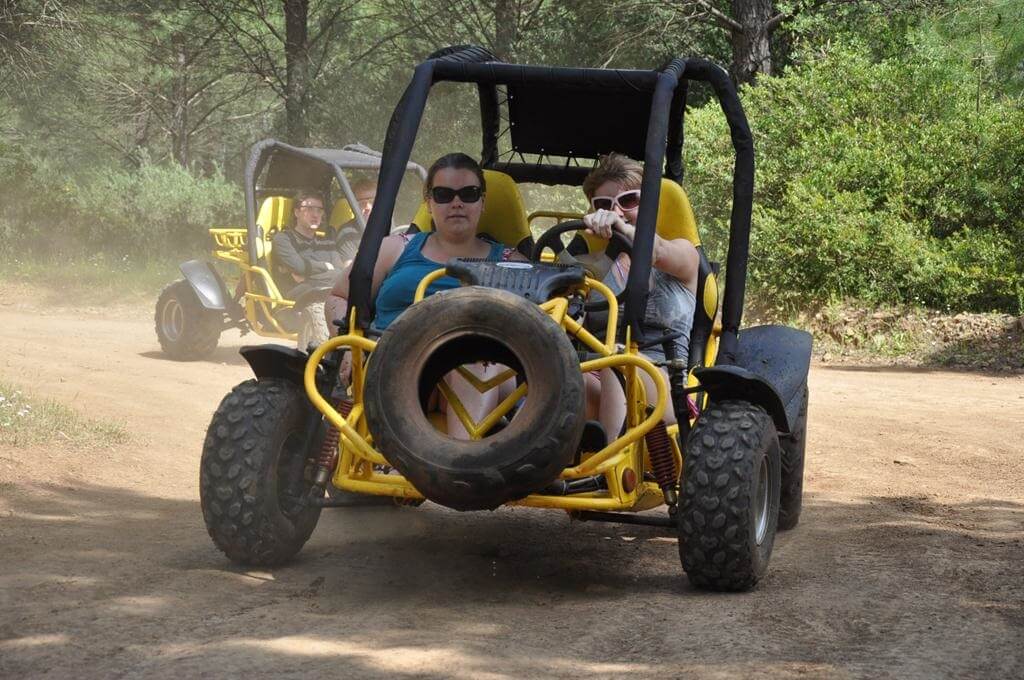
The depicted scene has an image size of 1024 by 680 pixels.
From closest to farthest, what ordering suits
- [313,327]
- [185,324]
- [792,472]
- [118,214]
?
[792,472] → [313,327] → [185,324] → [118,214]

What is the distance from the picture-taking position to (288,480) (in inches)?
199

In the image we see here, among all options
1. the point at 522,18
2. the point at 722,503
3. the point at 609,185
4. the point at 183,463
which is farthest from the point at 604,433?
the point at 522,18

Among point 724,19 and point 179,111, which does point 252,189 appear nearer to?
point 724,19

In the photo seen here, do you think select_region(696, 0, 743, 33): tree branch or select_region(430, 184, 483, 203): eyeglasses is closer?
select_region(430, 184, 483, 203): eyeglasses

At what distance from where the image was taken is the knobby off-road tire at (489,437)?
4.20 metres

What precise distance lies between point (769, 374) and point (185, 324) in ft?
27.1

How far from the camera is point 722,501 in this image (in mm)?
4547

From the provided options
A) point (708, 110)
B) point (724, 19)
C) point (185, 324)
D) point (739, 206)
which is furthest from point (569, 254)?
point (724, 19)

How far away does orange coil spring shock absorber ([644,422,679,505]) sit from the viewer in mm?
4820

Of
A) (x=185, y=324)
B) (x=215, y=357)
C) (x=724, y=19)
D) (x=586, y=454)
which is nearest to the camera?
(x=586, y=454)

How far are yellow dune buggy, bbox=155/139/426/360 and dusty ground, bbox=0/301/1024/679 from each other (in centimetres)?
421

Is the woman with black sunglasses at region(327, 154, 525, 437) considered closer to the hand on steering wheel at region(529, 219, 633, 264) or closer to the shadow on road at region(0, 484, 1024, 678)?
the hand on steering wheel at region(529, 219, 633, 264)

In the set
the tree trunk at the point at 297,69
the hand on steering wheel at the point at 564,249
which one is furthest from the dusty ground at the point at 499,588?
the tree trunk at the point at 297,69

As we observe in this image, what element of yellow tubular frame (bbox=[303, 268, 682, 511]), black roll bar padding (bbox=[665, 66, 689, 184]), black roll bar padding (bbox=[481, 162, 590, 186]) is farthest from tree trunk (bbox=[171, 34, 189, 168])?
yellow tubular frame (bbox=[303, 268, 682, 511])
